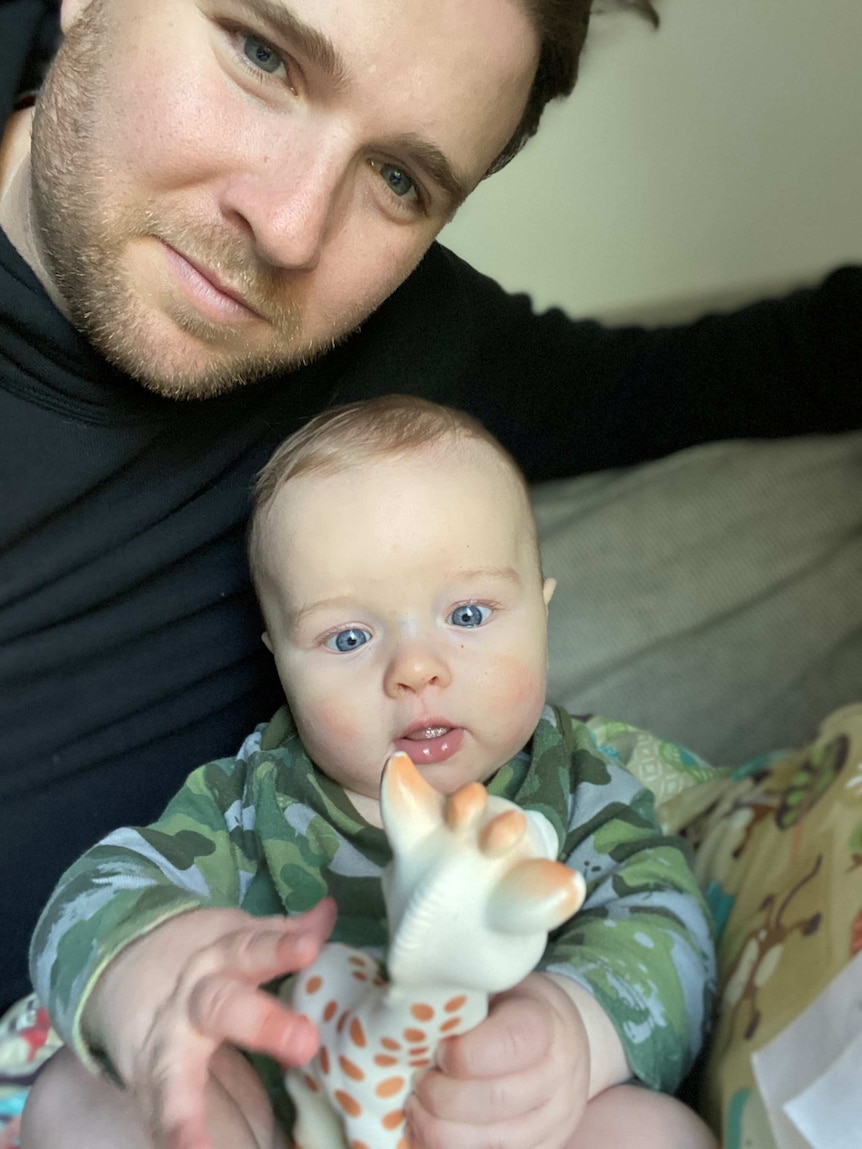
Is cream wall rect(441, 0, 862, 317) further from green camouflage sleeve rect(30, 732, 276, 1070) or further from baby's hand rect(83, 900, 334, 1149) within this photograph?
baby's hand rect(83, 900, 334, 1149)

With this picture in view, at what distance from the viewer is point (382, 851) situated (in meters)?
0.68

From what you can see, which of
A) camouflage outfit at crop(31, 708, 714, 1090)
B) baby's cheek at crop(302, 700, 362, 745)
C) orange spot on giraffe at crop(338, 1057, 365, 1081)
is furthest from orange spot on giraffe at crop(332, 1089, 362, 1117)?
baby's cheek at crop(302, 700, 362, 745)

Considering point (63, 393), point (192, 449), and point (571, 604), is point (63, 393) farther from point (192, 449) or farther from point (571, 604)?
point (571, 604)

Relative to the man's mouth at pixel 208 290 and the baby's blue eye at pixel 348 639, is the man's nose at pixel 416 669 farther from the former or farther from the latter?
the man's mouth at pixel 208 290

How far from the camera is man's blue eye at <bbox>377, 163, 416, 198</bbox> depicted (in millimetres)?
812

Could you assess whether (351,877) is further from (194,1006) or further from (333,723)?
(194,1006)

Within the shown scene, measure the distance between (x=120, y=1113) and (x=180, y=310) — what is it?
21.7 inches

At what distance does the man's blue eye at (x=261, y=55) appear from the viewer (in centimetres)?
74

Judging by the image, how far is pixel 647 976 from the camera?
64 centimetres

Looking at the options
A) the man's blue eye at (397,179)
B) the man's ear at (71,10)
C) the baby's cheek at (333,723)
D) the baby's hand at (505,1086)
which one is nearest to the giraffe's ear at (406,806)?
the baby's hand at (505,1086)

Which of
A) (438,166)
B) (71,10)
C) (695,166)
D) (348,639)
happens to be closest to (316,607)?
(348,639)

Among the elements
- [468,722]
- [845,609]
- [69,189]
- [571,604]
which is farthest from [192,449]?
[845,609]

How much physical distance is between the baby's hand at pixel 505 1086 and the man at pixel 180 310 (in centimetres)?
41

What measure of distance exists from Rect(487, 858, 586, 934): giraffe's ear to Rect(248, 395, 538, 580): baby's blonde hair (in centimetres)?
38
